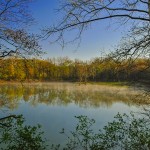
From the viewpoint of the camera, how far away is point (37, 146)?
242 inches

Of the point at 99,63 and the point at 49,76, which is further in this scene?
the point at 49,76

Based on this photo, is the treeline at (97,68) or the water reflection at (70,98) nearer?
the treeline at (97,68)

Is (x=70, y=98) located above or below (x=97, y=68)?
below

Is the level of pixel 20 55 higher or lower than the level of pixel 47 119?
higher

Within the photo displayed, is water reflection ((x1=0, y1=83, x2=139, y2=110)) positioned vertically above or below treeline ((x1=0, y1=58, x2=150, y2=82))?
below

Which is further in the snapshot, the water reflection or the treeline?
the water reflection

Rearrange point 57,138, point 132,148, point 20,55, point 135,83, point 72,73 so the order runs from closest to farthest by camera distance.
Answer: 1. point 20,55
2. point 135,83
3. point 132,148
4. point 57,138
5. point 72,73

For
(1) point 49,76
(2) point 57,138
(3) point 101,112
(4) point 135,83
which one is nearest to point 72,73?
(1) point 49,76

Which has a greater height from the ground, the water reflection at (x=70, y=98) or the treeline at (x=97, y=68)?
the treeline at (x=97, y=68)

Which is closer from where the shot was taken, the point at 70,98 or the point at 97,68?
the point at 97,68

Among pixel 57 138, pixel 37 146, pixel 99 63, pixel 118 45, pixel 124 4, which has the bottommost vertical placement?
pixel 57 138

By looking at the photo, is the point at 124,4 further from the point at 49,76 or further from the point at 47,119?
the point at 49,76

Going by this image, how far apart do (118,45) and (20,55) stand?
1603mm

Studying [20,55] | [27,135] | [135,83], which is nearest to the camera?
[20,55]
